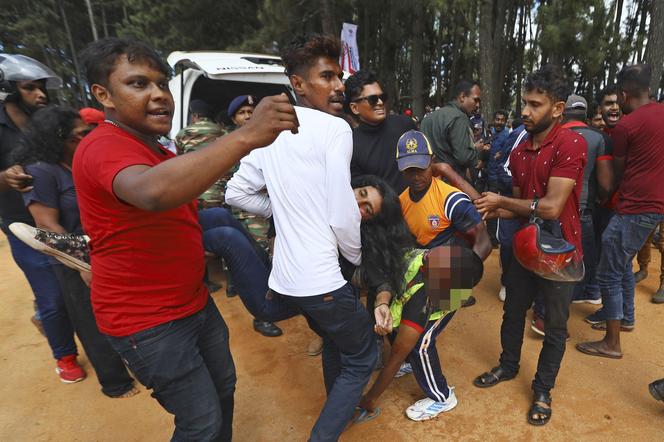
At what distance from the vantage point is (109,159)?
102 centimetres

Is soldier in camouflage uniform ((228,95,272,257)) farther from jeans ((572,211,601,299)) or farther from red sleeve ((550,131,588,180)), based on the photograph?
jeans ((572,211,601,299))

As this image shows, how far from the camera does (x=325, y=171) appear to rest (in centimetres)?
152

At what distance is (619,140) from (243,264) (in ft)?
8.87

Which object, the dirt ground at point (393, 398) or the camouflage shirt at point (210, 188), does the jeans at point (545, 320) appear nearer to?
the dirt ground at point (393, 398)

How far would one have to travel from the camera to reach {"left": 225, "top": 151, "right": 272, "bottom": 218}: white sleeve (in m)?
1.77

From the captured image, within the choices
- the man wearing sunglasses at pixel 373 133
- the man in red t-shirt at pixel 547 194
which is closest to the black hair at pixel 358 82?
the man wearing sunglasses at pixel 373 133

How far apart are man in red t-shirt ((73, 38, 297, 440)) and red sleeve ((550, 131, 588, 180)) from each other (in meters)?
1.59

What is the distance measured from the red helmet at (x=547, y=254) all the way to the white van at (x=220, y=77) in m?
3.36

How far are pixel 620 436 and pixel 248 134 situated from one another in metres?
2.51

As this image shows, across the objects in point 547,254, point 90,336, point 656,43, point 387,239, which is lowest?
point 90,336

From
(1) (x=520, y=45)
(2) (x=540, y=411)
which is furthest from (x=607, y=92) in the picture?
(1) (x=520, y=45)

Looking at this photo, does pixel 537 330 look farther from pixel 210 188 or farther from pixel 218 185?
pixel 218 185

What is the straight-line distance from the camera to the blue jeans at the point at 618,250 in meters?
2.60

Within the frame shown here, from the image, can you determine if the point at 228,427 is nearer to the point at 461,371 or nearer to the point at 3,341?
the point at 461,371
